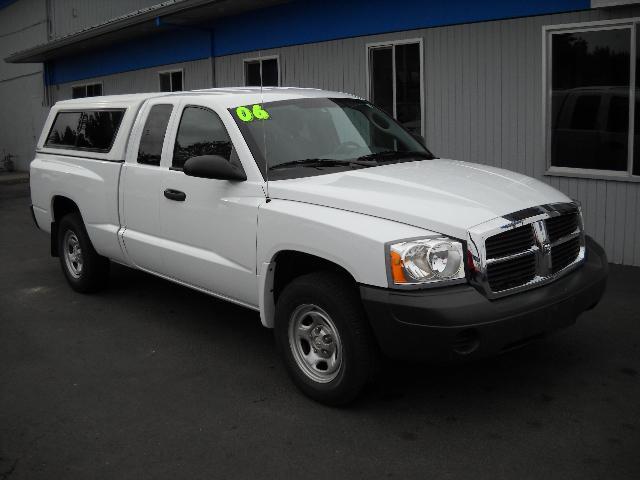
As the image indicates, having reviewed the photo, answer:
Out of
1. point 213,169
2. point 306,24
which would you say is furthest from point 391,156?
point 306,24

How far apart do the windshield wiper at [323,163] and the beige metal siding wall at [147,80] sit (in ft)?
32.0

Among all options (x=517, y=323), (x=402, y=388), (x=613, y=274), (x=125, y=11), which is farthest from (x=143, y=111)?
(x=125, y=11)

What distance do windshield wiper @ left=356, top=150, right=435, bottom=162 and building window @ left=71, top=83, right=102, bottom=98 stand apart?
1544cm

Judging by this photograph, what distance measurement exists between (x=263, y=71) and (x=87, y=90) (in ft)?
30.3

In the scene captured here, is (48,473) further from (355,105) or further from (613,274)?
(613,274)

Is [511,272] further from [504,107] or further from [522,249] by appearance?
[504,107]

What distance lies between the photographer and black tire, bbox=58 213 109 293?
23.4 feet

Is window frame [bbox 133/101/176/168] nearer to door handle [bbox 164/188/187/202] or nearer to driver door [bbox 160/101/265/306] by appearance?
driver door [bbox 160/101/265/306]

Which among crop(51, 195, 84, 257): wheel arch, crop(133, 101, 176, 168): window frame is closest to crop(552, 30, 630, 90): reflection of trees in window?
crop(133, 101, 176, 168): window frame

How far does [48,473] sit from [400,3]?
26.0 ft

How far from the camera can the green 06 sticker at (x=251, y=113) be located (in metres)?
5.29

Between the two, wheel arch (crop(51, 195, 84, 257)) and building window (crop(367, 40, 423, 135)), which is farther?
building window (crop(367, 40, 423, 135))

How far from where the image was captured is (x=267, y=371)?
5.19 m

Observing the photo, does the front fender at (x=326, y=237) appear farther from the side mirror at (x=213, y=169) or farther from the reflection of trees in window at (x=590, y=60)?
the reflection of trees in window at (x=590, y=60)
